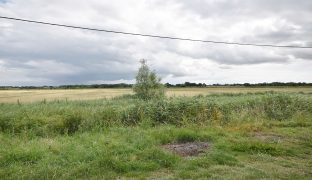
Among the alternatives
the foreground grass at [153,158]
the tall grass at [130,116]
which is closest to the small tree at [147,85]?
the tall grass at [130,116]

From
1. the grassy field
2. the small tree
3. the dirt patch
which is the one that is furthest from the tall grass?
the small tree

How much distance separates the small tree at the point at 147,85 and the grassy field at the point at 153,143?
2651 cm

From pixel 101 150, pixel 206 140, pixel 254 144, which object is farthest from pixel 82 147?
pixel 254 144

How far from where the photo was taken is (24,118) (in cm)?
Result: 1313

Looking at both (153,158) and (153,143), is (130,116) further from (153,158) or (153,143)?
(153,158)

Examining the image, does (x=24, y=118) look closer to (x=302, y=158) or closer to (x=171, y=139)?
(x=171, y=139)

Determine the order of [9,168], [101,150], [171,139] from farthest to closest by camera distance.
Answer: [171,139]
[101,150]
[9,168]

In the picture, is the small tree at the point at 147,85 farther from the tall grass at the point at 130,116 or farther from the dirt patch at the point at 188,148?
the dirt patch at the point at 188,148

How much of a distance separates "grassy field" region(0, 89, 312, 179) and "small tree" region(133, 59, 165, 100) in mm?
26509

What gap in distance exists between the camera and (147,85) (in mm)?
42625

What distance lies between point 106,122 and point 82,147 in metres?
4.19

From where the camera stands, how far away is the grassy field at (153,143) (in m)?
7.16

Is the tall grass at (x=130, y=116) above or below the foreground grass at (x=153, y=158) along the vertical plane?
above

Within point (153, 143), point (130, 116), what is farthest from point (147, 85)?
point (153, 143)
